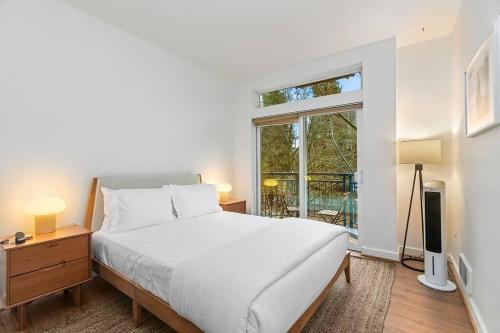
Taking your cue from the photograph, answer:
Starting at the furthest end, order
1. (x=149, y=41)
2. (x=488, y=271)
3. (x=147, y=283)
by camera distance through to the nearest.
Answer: (x=149, y=41), (x=147, y=283), (x=488, y=271)

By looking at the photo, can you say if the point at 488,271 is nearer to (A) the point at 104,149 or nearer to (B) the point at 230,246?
(B) the point at 230,246

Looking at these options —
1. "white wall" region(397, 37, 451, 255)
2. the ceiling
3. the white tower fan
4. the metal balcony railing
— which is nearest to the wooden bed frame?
the white tower fan

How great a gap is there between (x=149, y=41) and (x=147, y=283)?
2.89 meters

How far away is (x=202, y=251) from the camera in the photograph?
1821 mm

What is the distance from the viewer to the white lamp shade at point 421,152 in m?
2.71

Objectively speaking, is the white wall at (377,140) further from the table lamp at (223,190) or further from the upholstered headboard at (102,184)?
the upholstered headboard at (102,184)

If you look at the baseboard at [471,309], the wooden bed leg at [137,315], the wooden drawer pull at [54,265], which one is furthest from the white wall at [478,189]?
the wooden drawer pull at [54,265]

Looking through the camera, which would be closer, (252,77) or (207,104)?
(207,104)

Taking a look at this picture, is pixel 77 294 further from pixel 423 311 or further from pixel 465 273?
pixel 465 273

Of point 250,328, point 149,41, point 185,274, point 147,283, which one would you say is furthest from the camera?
point 149,41

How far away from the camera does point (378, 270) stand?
2777mm

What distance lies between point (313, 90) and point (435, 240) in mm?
2542

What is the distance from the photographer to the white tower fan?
2.38m

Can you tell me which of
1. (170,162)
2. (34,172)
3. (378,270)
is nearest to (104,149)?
(34,172)
